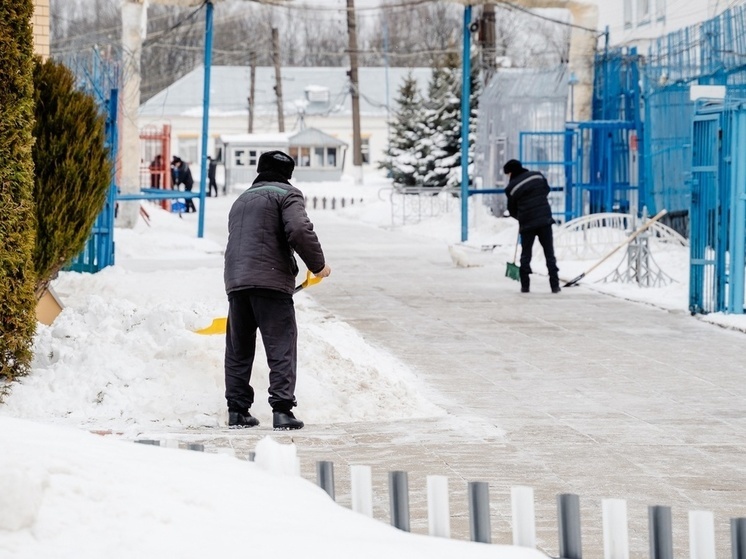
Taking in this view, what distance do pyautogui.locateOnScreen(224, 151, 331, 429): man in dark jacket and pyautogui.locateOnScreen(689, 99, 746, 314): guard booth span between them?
688 centimetres

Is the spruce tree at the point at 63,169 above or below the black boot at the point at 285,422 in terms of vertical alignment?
above

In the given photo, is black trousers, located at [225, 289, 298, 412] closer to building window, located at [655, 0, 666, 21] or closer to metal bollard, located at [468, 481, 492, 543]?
metal bollard, located at [468, 481, 492, 543]

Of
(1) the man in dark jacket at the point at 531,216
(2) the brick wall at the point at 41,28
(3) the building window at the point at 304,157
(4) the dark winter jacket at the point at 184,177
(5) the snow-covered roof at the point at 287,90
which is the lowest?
(1) the man in dark jacket at the point at 531,216

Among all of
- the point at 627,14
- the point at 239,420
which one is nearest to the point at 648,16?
the point at 627,14

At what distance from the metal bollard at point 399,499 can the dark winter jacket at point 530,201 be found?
41.9ft

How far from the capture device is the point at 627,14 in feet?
108

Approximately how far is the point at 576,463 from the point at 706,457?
76 cm

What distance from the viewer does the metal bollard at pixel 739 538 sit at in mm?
4223

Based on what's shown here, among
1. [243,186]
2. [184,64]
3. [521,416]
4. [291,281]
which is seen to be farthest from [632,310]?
[184,64]

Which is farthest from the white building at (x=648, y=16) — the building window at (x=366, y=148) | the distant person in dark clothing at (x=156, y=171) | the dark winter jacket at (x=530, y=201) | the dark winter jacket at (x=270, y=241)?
the building window at (x=366, y=148)

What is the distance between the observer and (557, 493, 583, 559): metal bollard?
435 cm

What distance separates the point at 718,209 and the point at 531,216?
10.5 feet

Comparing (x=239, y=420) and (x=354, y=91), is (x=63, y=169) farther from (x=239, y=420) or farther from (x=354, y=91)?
(x=354, y=91)

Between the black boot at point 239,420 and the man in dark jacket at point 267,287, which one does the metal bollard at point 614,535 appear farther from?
the black boot at point 239,420
